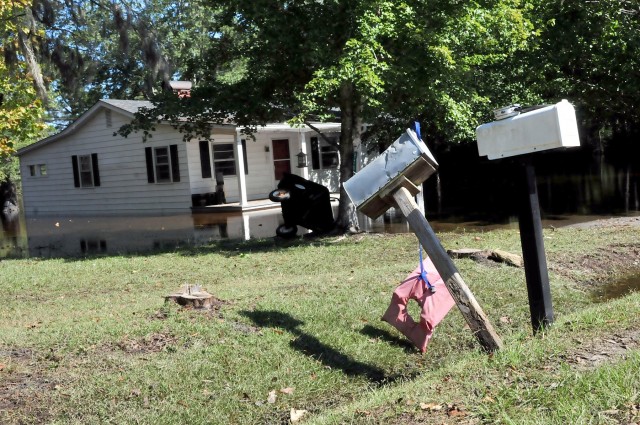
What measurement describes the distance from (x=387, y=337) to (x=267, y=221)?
13733mm

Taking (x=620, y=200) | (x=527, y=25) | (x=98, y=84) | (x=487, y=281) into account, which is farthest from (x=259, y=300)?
(x=98, y=84)

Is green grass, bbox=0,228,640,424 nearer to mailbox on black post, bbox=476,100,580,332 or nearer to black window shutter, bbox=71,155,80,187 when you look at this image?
mailbox on black post, bbox=476,100,580,332

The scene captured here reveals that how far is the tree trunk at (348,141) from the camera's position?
14102mm

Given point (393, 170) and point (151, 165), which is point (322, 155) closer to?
point (151, 165)

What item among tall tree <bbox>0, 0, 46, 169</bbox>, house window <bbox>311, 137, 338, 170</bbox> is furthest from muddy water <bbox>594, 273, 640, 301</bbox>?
house window <bbox>311, 137, 338, 170</bbox>

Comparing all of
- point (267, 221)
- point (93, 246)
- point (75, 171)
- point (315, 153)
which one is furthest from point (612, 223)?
point (75, 171)

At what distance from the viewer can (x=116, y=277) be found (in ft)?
34.2

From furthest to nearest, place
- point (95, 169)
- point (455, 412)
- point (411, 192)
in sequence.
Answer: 1. point (95, 169)
2. point (411, 192)
3. point (455, 412)

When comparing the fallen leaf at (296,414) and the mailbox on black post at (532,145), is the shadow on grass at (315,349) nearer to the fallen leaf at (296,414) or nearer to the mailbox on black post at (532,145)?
the fallen leaf at (296,414)

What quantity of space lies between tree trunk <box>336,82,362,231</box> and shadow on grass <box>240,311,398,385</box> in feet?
24.1

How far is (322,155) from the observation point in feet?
93.9

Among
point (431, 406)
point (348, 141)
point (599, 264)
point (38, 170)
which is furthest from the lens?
point (38, 170)

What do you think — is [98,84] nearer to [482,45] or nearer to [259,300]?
[482,45]

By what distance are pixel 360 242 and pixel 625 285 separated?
5.19 metres
